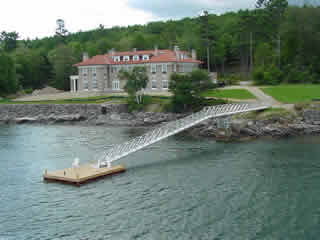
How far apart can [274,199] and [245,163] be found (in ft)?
28.6

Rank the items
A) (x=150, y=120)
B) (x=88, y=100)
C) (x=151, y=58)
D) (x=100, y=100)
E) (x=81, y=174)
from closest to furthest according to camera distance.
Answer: (x=81, y=174) < (x=150, y=120) < (x=100, y=100) < (x=88, y=100) < (x=151, y=58)

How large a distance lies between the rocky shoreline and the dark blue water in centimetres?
413

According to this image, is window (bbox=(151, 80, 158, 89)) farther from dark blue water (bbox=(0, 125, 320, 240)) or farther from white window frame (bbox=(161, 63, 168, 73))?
dark blue water (bbox=(0, 125, 320, 240))

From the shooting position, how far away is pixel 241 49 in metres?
97.2

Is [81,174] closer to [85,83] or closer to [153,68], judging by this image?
[153,68]

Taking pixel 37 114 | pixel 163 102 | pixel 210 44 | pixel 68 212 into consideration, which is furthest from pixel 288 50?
pixel 68 212

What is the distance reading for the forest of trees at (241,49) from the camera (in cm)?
7550

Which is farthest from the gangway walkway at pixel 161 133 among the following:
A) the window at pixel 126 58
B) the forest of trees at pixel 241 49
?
the window at pixel 126 58

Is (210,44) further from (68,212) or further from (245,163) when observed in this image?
(68,212)

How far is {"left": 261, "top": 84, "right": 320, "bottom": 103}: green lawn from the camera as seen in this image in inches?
2151

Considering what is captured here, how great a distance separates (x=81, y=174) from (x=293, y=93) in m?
41.3

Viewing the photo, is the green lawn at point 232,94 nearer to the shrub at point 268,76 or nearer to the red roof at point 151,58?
the shrub at point 268,76


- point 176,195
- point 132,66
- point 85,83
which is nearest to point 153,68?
point 132,66

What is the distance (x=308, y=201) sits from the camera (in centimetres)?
2353
